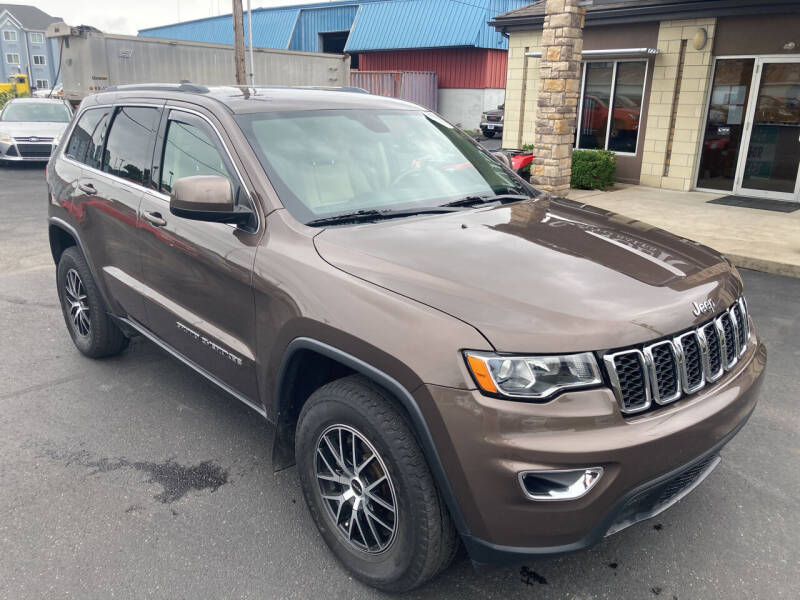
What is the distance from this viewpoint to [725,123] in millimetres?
12453

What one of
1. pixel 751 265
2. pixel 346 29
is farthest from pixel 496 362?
pixel 346 29

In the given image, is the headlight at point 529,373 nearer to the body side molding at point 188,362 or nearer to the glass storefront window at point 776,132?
the body side molding at point 188,362

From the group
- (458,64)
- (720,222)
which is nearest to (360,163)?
(720,222)

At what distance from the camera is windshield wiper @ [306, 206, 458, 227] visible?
288 centimetres

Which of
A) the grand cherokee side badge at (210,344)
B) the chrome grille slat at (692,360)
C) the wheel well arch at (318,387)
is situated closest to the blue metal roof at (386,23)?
the grand cherokee side badge at (210,344)

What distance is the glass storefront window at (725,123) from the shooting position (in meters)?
12.0

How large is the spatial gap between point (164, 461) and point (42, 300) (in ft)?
11.9

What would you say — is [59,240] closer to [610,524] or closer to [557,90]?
[610,524]

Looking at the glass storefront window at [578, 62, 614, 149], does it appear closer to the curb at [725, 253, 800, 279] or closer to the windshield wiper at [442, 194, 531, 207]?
the curb at [725, 253, 800, 279]

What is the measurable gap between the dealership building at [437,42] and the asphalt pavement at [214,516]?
28.6m

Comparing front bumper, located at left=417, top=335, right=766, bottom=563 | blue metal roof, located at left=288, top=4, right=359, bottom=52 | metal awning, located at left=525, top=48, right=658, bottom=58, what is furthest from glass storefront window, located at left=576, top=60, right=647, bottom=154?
blue metal roof, located at left=288, top=4, right=359, bottom=52

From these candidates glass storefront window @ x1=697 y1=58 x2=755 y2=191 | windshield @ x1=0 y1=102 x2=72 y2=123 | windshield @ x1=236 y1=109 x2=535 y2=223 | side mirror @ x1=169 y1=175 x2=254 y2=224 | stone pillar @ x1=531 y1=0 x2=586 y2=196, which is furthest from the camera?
windshield @ x1=0 y1=102 x2=72 y2=123

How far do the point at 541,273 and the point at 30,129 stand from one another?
55.4ft

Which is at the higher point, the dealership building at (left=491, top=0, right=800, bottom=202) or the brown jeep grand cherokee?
the dealership building at (left=491, top=0, right=800, bottom=202)
